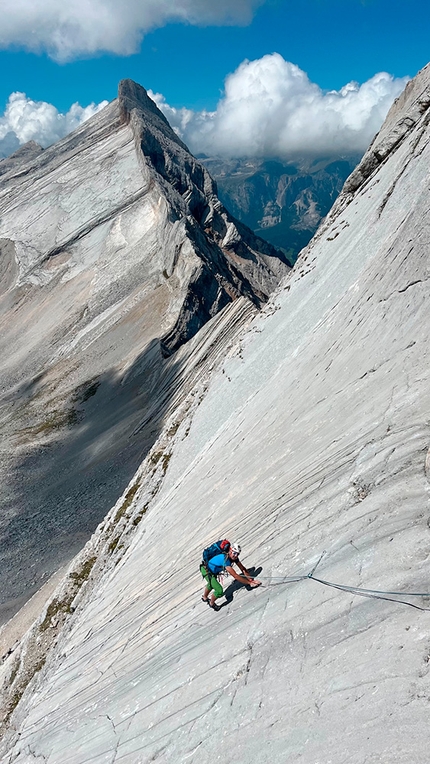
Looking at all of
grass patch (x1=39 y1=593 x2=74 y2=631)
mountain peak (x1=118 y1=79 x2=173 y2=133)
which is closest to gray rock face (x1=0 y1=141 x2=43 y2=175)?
mountain peak (x1=118 y1=79 x2=173 y2=133)

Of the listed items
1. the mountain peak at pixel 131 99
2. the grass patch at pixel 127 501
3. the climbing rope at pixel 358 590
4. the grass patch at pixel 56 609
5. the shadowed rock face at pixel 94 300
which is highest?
the mountain peak at pixel 131 99

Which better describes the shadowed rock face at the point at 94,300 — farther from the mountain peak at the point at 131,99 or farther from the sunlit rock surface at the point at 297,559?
the sunlit rock surface at the point at 297,559

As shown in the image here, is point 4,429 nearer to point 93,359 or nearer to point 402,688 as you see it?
point 93,359

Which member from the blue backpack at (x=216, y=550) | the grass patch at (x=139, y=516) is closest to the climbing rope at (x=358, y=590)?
the blue backpack at (x=216, y=550)

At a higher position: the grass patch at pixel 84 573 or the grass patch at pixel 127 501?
the grass patch at pixel 127 501

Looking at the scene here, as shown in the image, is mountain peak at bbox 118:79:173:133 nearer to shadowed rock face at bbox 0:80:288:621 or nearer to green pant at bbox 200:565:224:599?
shadowed rock face at bbox 0:80:288:621

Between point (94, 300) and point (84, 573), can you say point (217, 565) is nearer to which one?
point (84, 573)

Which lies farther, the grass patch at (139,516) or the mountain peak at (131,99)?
the mountain peak at (131,99)
